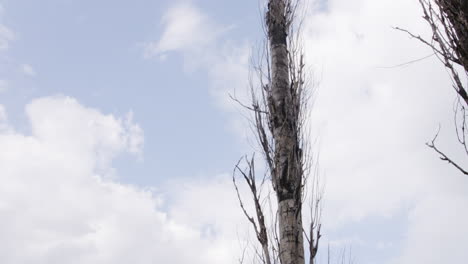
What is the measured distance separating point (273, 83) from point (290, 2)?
4.70ft

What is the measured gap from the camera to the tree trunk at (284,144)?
4770mm

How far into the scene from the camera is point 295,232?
15.7 ft

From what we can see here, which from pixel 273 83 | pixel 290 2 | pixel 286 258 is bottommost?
pixel 286 258

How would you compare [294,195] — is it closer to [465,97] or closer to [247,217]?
[247,217]

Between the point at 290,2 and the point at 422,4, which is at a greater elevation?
the point at 290,2

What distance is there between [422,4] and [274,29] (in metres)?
3.27

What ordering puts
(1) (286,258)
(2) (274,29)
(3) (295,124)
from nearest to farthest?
(1) (286,258)
(3) (295,124)
(2) (274,29)

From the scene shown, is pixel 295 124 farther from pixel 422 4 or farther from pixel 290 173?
pixel 422 4

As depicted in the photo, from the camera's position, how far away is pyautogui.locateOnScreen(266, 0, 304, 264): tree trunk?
4770 millimetres

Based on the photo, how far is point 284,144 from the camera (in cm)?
532

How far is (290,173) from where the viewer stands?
518cm

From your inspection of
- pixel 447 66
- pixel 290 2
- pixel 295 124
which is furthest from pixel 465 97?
pixel 290 2

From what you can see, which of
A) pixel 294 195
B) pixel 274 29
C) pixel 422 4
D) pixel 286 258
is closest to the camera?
pixel 422 4

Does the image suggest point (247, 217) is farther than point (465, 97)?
Yes
